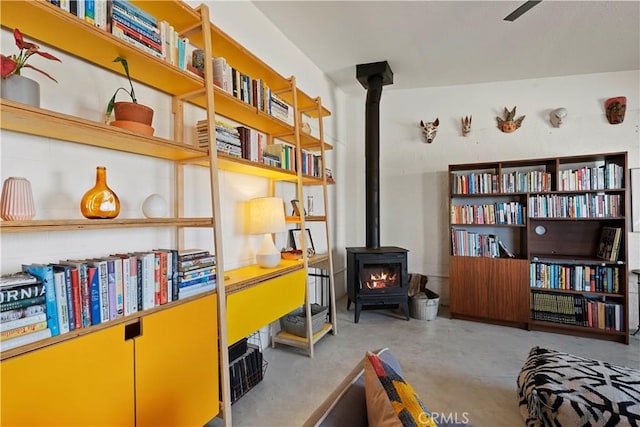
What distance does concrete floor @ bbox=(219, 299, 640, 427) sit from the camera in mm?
→ 1856

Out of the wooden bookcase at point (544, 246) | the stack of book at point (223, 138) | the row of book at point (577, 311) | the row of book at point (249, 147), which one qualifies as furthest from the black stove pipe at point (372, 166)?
the stack of book at point (223, 138)

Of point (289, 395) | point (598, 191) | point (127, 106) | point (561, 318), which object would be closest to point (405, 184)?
point (598, 191)

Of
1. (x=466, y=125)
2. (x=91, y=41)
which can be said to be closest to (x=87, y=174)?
(x=91, y=41)

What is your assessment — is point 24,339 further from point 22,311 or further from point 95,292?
point 95,292

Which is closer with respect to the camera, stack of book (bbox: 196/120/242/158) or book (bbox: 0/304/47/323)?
book (bbox: 0/304/47/323)

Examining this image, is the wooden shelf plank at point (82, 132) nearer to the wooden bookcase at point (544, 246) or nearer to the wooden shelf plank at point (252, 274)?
the wooden shelf plank at point (252, 274)

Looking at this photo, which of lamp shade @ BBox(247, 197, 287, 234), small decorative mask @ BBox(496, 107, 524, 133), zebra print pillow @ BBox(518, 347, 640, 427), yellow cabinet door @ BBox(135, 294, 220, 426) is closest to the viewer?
yellow cabinet door @ BBox(135, 294, 220, 426)

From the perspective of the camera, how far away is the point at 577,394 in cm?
155

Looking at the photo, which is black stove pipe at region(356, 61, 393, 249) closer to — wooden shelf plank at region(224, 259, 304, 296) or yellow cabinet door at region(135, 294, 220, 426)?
wooden shelf plank at region(224, 259, 304, 296)

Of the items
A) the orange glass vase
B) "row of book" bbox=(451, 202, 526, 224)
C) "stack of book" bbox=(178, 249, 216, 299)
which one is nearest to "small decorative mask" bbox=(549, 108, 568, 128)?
"row of book" bbox=(451, 202, 526, 224)

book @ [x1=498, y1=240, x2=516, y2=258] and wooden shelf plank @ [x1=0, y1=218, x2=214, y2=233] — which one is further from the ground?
wooden shelf plank @ [x1=0, y1=218, x2=214, y2=233]

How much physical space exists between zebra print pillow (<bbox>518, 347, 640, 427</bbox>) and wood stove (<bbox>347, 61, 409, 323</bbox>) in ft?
5.25

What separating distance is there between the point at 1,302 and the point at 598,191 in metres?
4.43

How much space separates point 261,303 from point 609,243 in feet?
11.7
